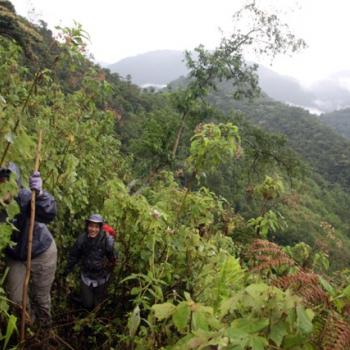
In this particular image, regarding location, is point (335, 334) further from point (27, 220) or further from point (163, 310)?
point (27, 220)

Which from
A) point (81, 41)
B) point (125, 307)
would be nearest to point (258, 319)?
point (81, 41)

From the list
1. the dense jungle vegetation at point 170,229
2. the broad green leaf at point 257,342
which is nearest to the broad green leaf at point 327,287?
the dense jungle vegetation at point 170,229

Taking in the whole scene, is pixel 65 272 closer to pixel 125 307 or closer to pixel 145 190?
pixel 125 307

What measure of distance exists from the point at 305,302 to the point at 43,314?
2.81 m

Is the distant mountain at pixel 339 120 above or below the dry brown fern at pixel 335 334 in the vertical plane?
below

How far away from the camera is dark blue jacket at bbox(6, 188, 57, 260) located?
10.9 ft

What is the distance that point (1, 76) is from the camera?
5.70m

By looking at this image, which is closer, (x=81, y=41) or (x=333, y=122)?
(x=81, y=41)

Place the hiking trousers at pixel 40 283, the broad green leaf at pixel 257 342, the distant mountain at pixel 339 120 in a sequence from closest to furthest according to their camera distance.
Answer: the broad green leaf at pixel 257 342
the hiking trousers at pixel 40 283
the distant mountain at pixel 339 120

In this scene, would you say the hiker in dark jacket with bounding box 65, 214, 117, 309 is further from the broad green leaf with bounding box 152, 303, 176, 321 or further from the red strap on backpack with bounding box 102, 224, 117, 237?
the broad green leaf with bounding box 152, 303, 176, 321

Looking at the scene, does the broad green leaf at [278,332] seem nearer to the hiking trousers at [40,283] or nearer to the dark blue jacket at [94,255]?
the hiking trousers at [40,283]

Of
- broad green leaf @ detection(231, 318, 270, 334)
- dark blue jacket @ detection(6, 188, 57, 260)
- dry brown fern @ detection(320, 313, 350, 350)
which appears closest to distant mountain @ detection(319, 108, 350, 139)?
dark blue jacket @ detection(6, 188, 57, 260)

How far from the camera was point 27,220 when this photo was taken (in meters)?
3.43

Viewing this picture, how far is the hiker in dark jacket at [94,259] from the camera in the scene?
4355 mm
